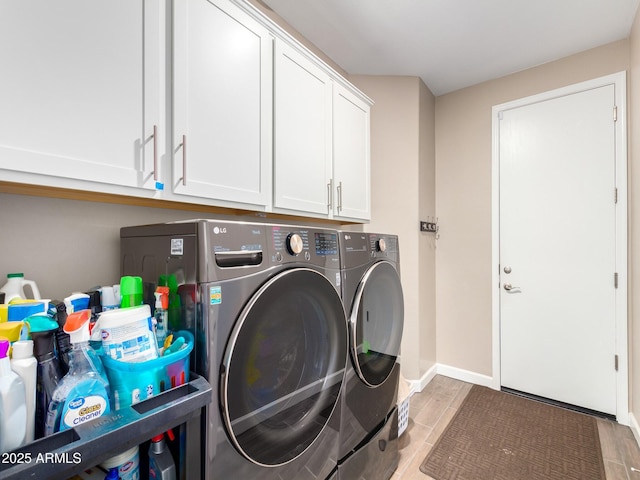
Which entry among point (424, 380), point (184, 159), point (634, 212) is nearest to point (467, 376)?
point (424, 380)

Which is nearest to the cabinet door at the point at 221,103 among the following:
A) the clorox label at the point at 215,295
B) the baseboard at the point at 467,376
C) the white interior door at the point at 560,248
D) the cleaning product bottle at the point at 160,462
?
the clorox label at the point at 215,295

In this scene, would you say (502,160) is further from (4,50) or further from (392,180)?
(4,50)

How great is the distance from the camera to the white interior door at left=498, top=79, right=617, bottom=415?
2150mm

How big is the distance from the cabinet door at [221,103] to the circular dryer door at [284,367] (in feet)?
1.68

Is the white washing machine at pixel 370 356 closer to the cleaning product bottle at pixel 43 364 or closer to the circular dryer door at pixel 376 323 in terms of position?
the circular dryer door at pixel 376 323

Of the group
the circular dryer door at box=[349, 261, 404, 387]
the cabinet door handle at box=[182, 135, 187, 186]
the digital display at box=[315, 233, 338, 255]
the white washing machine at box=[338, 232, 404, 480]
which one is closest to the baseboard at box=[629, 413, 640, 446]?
the white washing machine at box=[338, 232, 404, 480]

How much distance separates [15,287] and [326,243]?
0.96 metres

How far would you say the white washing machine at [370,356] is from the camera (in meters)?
1.25

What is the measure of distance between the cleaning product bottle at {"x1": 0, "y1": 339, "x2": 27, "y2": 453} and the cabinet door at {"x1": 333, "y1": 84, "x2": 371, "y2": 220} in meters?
1.51

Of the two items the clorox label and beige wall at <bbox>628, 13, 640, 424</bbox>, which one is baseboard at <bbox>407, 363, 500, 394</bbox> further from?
the clorox label

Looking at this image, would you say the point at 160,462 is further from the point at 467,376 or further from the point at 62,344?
the point at 467,376

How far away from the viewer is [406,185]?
2.58 meters

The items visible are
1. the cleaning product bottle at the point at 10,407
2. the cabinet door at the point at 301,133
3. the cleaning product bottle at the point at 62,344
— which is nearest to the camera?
the cleaning product bottle at the point at 10,407

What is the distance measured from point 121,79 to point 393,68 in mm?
2198
